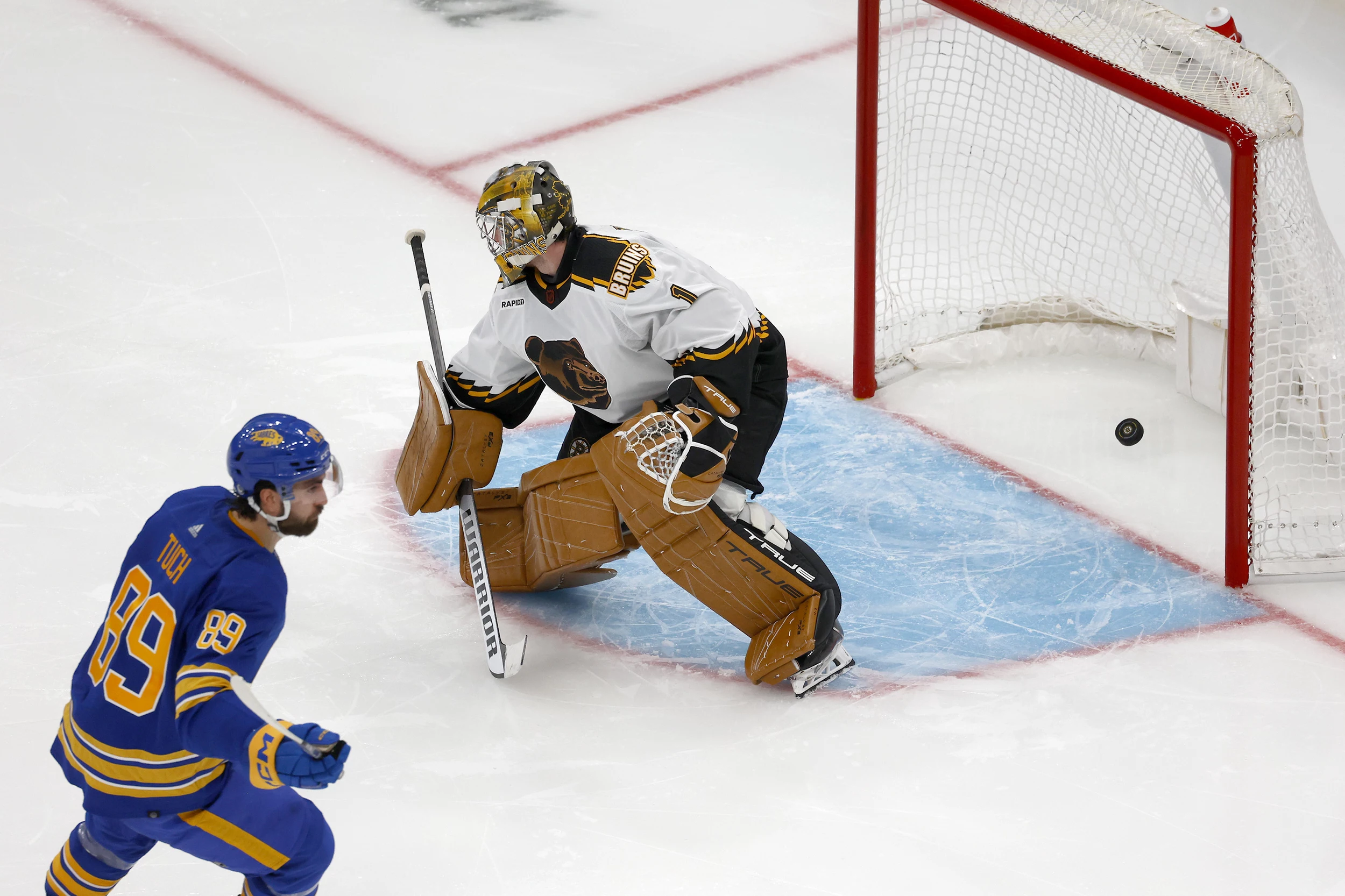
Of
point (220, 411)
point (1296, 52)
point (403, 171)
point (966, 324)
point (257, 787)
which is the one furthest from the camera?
point (1296, 52)

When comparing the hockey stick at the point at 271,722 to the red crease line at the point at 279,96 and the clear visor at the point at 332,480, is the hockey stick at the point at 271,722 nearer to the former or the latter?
the clear visor at the point at 332,480

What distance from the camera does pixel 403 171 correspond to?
583cm

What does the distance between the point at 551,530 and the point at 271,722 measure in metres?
1.28

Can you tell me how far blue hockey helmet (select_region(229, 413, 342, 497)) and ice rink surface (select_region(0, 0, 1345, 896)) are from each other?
0.91 meters

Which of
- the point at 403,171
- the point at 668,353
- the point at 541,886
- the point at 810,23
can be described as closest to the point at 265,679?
the point at 541,886

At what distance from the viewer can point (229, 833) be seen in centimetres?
238

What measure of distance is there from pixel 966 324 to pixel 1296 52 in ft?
8.64

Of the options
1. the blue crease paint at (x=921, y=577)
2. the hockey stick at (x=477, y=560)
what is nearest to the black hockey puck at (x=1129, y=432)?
the blue crease paint at (x=921, y=577)

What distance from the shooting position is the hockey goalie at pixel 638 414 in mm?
3158

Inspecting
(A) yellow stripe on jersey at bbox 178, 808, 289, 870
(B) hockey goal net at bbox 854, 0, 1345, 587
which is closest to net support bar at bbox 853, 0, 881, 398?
(B) hockey goal net at bbox 854, 0, 1345, 587

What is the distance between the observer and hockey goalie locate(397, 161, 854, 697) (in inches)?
124

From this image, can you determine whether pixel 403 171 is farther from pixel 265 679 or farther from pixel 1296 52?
pixel 1296 52

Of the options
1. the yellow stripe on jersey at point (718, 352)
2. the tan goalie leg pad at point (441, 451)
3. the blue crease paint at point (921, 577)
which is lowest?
the blue crease paint at point (921, 577)

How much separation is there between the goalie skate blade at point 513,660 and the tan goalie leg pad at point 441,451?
335 mm
